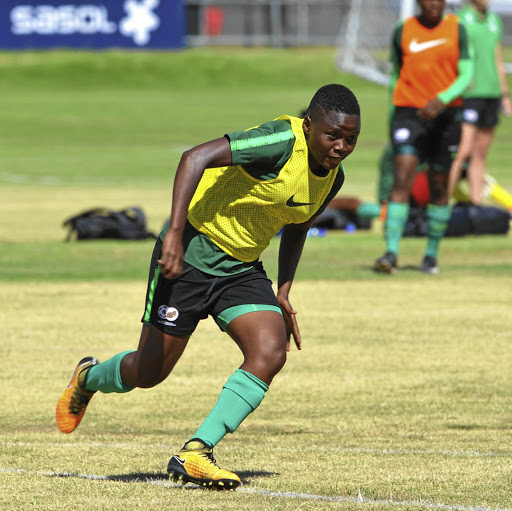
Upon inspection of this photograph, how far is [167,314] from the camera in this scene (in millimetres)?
6156

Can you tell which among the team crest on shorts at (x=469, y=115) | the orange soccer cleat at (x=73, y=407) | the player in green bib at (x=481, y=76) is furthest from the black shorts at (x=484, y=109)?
the orange soccer cleat at (x=73, y=407)

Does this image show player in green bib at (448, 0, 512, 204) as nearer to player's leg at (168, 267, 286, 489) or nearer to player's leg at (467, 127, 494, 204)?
player's leg at (467, 127, 494, 204)

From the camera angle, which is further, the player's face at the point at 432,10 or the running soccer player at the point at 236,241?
the player's face at the point at 432,10

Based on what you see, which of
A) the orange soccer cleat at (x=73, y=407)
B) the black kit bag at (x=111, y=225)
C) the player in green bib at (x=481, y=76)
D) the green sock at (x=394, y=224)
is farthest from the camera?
the player in green bib at (x=481, y=76)

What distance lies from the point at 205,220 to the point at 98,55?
141 feet

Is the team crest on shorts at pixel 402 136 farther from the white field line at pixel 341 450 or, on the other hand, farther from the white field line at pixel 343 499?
the white field line at pixel 343 499

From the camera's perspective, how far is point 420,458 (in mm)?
6441

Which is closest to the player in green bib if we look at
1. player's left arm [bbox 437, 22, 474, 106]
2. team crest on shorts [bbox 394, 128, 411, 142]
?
player's left arm [bbox 437, 22, 474, 106]

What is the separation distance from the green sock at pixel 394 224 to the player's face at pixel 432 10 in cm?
191

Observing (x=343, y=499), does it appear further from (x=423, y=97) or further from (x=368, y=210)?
(x=368, y=210)

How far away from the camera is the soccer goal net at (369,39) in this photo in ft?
145

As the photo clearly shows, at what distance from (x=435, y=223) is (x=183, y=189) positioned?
319 inches

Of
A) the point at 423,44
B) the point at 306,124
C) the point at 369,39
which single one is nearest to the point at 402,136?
the point at 423,44

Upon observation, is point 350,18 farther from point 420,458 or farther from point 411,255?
point 420,458
